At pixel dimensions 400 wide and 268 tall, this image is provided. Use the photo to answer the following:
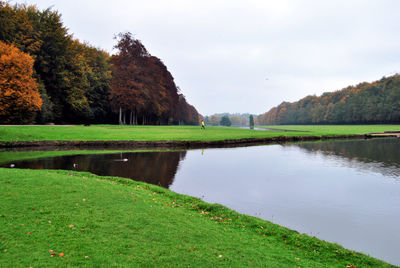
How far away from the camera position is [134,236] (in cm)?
555

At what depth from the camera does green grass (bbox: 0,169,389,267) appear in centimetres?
470

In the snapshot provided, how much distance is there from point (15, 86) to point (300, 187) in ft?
126

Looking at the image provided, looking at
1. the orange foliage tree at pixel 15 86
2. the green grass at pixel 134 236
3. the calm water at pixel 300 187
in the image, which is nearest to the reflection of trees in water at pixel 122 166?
the calm water at pixel 300 187

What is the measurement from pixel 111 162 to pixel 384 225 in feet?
52.9

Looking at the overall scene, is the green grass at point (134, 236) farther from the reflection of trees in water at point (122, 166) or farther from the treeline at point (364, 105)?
the treeline at point (364, 105)

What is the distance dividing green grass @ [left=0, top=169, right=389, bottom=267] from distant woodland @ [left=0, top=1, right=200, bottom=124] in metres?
34.7

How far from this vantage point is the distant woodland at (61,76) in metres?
35.7

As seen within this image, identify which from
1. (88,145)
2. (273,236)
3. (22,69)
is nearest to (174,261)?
(273,236)

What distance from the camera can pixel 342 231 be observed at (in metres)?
7.98

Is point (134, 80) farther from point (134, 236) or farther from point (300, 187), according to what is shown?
point (134, 236)

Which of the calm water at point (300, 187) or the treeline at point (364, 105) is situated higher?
the treeline at point (364, 105)

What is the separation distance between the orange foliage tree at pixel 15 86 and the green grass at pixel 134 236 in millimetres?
32657

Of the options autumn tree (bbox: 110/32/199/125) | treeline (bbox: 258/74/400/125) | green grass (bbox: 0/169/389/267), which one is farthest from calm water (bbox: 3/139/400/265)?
treeline (bbox: 258/74/400/125)

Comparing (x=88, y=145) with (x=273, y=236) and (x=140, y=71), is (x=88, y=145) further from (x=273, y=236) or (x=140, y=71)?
(x=140, y=71)
